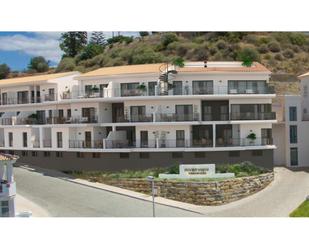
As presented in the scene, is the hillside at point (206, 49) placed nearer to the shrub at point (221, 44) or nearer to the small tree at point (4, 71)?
the shrub at point (221, 44)

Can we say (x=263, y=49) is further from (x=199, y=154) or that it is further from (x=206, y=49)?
(x=199, y=154)

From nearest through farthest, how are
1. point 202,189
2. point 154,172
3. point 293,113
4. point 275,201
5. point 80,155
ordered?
point 275,201 < point 202,189 < point 154,172 < point 80,155 < point 293,113

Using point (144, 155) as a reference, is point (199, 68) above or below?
above

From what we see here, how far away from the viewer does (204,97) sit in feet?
60.2

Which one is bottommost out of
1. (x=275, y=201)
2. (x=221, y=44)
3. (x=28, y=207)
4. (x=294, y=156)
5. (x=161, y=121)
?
(x=275, y=201)

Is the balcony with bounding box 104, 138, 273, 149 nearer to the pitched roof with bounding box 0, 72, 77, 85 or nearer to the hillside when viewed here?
the hillside

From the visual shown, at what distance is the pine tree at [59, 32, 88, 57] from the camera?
56.6ft

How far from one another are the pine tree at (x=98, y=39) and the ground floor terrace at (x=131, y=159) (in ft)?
12.1

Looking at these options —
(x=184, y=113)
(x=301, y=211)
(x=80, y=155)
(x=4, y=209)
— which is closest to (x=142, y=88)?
(x=184, y=113)

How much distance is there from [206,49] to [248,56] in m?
1.56

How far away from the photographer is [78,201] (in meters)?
17.1

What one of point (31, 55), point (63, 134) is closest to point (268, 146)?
point (63, 134)

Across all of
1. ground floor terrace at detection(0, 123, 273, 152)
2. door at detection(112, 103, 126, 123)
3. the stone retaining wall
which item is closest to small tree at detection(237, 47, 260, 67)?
ground floor terrace at detection(0, 123, 273, 152)

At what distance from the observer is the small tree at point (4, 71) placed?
58.6 feet
